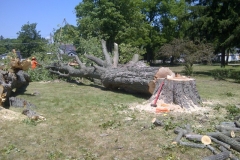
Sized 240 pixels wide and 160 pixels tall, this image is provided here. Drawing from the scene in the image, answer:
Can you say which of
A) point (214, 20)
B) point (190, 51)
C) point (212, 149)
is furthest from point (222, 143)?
point (214, 20)

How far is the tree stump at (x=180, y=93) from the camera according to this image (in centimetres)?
668

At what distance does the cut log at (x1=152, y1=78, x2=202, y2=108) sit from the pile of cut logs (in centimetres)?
174

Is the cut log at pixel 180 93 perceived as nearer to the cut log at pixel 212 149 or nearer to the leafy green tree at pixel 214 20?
the cut log at pixel 212 149

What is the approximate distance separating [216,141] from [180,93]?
2506mm

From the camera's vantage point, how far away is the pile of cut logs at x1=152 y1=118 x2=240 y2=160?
3.90 meters

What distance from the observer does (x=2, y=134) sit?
491 centimetres

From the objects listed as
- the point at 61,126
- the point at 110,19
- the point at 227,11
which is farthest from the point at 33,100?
the point at 110,19

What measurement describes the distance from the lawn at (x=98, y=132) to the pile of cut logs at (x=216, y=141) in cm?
13

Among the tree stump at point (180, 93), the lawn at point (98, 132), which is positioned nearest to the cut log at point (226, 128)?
the lawn at point (98, 132)

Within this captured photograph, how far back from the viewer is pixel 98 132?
5074mm

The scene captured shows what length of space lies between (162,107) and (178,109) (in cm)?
40

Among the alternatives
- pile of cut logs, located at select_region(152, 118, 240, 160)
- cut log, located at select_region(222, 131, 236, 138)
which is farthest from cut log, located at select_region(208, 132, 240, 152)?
cut log, located at select_region(222, 131, 236, 138)

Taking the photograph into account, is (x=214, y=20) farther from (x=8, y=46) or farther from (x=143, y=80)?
(x=8, y=46)

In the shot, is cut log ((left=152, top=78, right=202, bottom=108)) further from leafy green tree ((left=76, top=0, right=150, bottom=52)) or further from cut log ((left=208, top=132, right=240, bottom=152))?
leafy green tree ((left=76, top=0, right=150, bottom=52))
